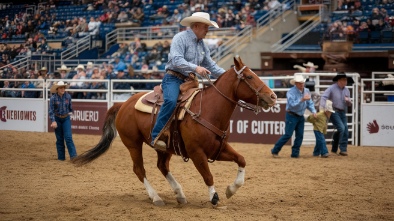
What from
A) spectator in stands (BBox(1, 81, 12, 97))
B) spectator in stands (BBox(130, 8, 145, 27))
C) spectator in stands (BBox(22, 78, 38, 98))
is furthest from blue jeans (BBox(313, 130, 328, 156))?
spectator in stands (BBox(130, 8, 145, 27))

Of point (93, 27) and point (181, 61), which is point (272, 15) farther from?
point (181, 61)

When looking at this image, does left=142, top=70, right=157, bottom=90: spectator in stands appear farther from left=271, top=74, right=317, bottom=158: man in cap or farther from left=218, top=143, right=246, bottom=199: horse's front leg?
left=218, top=143, right=246, bottom=199: horse's front leg

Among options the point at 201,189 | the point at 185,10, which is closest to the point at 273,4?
the point at 185,10

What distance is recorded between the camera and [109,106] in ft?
62.8

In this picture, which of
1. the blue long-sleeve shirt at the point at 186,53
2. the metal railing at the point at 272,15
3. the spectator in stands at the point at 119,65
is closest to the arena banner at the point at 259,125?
the spectator in stands at the point at 119,65

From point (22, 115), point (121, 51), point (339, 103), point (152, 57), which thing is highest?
point (121, 51)

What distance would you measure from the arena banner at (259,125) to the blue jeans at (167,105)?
27.5 feet

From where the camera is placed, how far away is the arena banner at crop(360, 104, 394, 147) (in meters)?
16.1

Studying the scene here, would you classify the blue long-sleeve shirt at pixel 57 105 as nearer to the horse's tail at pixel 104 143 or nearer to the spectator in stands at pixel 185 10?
the horse's tail at pixel 104 143

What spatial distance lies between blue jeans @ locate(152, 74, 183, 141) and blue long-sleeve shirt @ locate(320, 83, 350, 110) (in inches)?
253

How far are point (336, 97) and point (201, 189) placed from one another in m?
5.47

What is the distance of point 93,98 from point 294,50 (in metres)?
8.30

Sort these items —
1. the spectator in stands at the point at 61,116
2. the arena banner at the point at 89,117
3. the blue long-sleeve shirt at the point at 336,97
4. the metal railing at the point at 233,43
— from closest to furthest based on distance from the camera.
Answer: the spectator in stands at the point at 61,116 → the blue long-sleeve shirt at the point at 336,97 → the arena banner at the point at 89,117 → the metal railing at the point at 233,43

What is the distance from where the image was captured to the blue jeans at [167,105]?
7934 millimetres
